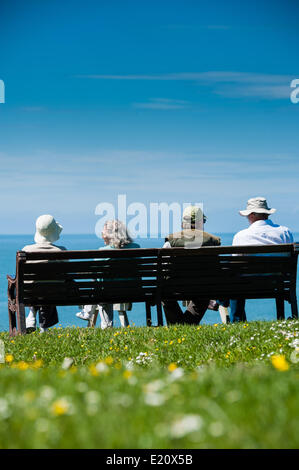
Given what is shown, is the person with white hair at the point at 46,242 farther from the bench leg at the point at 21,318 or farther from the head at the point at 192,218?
the head at the point at 192,218

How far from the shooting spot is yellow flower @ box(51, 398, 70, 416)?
94.8 inches

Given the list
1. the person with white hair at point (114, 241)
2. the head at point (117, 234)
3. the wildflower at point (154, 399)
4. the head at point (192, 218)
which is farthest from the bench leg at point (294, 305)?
the wildflower at point (154, 399)

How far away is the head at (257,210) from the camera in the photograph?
356 inches

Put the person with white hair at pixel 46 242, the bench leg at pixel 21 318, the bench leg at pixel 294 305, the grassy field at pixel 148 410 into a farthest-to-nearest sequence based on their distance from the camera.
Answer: the person with white hair at pixel 46 242
the bench leg at pixel 294 305
the bench leg at pixel 21 318
the grassy field at pixel 148 410

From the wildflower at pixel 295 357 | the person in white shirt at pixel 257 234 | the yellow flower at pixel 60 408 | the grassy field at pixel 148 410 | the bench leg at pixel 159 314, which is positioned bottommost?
the bench leg at pixel 159 314

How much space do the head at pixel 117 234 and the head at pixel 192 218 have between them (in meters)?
1.10

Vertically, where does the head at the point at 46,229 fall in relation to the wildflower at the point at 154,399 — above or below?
above

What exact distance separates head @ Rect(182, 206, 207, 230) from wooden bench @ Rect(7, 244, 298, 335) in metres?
0.62

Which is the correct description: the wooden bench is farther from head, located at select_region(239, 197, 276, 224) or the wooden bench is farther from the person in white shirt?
head, located at select_region(239, 197, 276, 224)

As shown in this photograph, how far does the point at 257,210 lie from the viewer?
29.7ft

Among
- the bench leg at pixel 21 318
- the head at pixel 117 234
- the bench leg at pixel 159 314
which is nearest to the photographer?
the bench leg at pixel 21 318

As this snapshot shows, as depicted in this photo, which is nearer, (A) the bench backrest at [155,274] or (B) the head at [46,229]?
(A) the bench backrest at [155,274]
